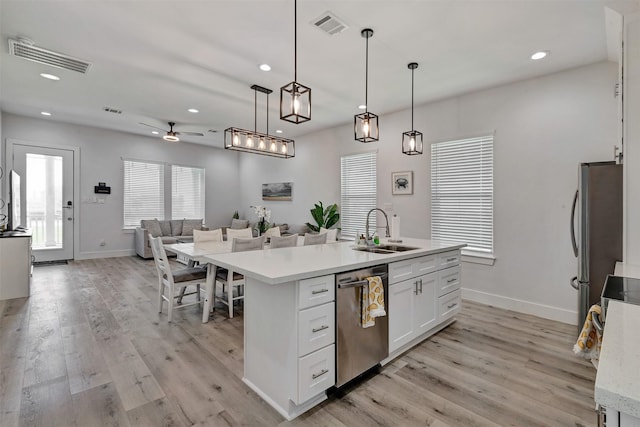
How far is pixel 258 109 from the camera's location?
5199mm

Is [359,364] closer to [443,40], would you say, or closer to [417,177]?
[443,40]

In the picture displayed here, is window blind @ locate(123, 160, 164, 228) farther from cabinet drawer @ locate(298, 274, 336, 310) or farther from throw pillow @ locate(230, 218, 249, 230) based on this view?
cabinet drawer @ locate(298, 274, 336, 310)

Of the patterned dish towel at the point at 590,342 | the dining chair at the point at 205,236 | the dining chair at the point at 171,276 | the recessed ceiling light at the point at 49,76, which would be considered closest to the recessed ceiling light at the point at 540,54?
the patterned dish towel at the point at 590,342

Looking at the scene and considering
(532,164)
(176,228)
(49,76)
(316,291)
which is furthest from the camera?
(176,228)

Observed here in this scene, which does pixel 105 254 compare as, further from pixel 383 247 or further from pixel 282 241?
pixel 383 247

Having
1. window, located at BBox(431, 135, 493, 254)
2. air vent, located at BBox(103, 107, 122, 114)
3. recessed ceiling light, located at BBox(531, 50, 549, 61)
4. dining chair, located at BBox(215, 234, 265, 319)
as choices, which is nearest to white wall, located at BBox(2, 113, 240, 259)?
air vent, located at BBox(103, 107, 122, 114)

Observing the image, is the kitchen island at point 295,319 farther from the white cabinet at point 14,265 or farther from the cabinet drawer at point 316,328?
the white cabinet at point 14,265

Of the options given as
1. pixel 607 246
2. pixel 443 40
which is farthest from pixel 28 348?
pixel 607 246

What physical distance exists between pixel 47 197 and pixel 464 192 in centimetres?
806

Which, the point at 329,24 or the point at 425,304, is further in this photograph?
the point at 425,304

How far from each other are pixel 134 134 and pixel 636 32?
853 centimetres

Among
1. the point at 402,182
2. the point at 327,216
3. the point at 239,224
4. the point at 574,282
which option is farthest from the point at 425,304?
the point at 239,224

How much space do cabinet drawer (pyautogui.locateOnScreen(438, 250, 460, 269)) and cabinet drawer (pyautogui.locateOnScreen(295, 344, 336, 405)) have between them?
63.9 inches

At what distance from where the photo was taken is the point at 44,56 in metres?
3.30
